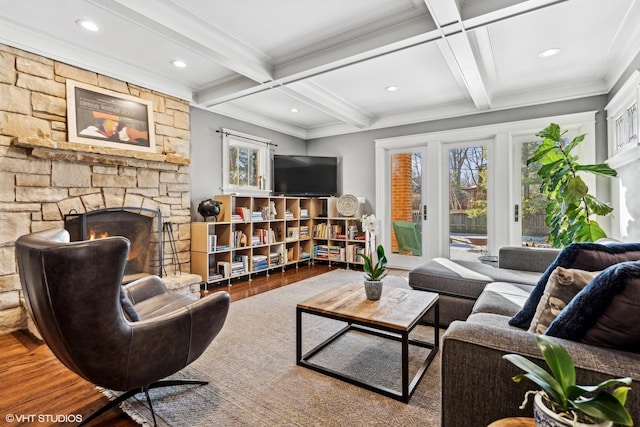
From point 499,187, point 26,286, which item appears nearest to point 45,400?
point 26,286

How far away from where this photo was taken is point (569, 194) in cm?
315

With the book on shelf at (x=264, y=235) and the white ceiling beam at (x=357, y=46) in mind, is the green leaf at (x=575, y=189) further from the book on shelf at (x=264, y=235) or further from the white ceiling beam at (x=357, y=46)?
the book on shelf at (x=264, y=235)

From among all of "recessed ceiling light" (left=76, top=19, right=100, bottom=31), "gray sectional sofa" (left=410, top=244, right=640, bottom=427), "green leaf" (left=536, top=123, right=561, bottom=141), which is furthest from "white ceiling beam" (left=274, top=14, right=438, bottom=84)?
"gray sectional sofa" (left=410, top=244, right=640, bottom=427)

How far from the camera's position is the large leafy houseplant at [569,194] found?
3070mm

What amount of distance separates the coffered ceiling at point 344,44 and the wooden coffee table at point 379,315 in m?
2.03

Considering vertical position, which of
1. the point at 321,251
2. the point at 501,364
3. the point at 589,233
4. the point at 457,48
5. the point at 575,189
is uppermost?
the point at 457,48

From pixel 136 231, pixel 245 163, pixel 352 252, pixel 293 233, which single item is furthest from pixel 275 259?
pixel 136 231

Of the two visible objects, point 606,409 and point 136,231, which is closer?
point 606,409

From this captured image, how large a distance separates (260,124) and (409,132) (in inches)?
95.5

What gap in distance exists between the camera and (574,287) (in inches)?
49.8

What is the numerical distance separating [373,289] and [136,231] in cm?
291

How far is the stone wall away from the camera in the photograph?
2.68 metres

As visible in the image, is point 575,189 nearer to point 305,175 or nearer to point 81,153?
point 305,175

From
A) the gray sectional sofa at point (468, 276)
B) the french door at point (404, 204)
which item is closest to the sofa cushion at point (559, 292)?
the gray sectional sofa at point (468, 276)
